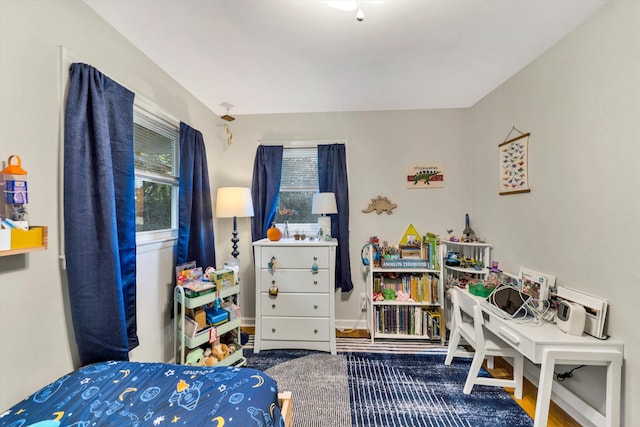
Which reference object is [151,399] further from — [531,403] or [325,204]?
[531,403]

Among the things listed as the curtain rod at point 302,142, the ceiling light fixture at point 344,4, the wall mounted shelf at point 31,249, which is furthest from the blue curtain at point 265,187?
the wall mounted shelf at point 31,249

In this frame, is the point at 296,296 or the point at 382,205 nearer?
the point at 296,296

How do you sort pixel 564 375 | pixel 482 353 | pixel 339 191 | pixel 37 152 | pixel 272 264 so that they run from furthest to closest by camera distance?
pixel 339 191 < pixel 272 264 < pixel 482 353 < pixel 564 375 < pixel 37 152

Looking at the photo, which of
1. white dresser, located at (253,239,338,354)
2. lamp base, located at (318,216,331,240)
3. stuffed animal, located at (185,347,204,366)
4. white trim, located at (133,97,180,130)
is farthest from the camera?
lamp base, located at (318,216,331,240)

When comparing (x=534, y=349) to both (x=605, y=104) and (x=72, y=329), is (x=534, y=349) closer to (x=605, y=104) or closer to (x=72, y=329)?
(x=605, y=104)

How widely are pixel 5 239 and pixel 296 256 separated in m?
1.78

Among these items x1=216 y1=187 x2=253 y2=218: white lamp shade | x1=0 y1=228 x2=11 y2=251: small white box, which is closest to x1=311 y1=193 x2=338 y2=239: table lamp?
x1=216 y1=187 x2=253 y2=218: white lamp shade

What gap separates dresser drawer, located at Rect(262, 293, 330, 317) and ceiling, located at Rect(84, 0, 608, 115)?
6.32ft

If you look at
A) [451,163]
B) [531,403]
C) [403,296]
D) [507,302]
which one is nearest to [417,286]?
[403,296]

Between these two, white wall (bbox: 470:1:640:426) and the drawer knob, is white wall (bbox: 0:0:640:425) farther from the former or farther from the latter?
the drawer knob

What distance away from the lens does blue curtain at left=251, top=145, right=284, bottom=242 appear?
2852mm

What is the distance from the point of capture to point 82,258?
1283mm

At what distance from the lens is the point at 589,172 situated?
5.08ft

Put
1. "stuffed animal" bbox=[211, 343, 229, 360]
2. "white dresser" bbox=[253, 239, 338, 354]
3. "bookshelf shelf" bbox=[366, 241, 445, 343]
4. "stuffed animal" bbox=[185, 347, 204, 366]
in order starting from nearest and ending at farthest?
"stuffed animal" bbox=[185, 347, 204, 366]
"stuffed animal" bbox=[211, 343, 229, 360]
"white dresser" bbox=[253, 239, 338, 354]
"bookshelf shelf" bbox=[366, 241, 445, 343]
